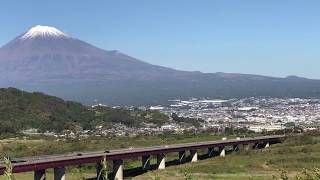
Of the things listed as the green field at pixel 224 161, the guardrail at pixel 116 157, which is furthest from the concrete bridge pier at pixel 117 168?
the green field at pixel 224 161

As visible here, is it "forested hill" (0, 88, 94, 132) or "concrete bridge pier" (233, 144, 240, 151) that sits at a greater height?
"forested hill" (0, 88, 94, 132)

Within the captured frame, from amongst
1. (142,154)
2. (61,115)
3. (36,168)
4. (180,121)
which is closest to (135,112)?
(180,121)

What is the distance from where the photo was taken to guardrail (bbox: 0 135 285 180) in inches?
2312

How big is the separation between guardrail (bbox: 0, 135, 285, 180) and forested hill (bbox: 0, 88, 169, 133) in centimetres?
5266

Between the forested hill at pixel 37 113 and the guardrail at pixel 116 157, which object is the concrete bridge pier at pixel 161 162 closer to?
the guardrail at pixel 116 157

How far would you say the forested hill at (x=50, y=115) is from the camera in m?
145

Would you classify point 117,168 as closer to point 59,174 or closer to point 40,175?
point 59,174

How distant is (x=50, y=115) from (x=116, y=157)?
87930 millimetres

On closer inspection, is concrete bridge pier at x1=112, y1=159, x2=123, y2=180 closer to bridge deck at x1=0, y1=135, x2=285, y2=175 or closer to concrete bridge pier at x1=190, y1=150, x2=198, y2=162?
bridge deck at x1=0, y1=135, x2=285, y2=175

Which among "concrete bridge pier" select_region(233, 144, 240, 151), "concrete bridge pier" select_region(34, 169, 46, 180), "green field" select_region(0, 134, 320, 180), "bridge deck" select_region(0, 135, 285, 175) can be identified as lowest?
"concrete bridge pier" select_region(233, 144, 240, 151)

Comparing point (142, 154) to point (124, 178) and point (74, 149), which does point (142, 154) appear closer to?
point (124, 178)

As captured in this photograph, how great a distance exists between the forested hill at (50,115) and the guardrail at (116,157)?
52.7 m

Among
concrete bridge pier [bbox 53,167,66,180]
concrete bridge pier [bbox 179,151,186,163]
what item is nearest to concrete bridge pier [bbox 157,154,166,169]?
concrete bridge pier [bbox 179,151,186,163]

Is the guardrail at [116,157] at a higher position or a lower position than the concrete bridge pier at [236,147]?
higher
